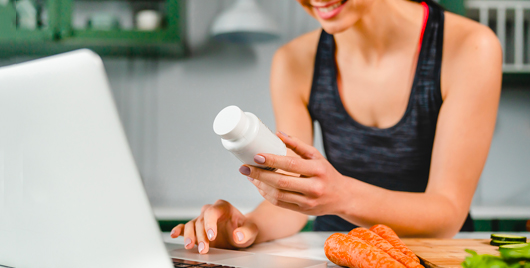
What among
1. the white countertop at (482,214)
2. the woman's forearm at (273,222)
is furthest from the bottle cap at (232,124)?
the white countertop at (482,214)

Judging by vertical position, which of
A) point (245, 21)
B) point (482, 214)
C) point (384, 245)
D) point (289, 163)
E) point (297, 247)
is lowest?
point (482, 214)

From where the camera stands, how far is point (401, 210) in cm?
72

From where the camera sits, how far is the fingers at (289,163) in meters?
0.46

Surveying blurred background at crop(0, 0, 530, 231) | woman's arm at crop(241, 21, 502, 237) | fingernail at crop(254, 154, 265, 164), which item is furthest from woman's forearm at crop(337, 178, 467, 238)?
blurred background at crop(0, 0, 530, 231)

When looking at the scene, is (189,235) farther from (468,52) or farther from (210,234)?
(468,52)

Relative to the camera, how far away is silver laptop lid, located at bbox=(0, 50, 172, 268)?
327 mm

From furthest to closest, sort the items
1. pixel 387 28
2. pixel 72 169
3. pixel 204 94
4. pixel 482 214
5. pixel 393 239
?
pixel 204 94, pixel 482 214, pixel 387 28, pixel 393 239, pixel 72 169

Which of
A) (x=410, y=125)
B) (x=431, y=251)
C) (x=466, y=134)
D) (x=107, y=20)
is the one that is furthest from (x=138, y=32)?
(x=431, y=251)

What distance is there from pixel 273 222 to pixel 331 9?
1.39ft

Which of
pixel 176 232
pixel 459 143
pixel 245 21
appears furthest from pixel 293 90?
pixel 245 21

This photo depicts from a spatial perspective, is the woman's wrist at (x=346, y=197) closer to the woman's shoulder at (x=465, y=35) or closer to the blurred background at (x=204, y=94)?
the woman's shoulder at (x=465, y=35)

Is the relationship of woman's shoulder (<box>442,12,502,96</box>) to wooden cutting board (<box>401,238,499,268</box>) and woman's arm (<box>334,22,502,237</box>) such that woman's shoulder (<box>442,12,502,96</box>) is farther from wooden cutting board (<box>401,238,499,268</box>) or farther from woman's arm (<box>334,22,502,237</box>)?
wooden cutting board (<box>401,238,499,268</box>)

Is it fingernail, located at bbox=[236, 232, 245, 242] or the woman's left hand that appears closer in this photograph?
the woman's left hand

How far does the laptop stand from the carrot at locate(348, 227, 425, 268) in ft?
0.98
